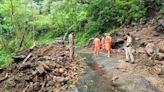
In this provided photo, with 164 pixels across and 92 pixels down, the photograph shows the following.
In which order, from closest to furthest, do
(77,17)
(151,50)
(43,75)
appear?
(43,75), (151,50), (77,17)

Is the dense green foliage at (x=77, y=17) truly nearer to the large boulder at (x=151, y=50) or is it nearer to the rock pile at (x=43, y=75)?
the large boulder at (x=151, y=50)

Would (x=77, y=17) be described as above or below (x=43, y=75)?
below

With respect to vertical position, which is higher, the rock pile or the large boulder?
the large boulder

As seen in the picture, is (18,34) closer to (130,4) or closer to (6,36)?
(6,36)

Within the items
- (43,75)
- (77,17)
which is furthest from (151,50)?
(77,17)

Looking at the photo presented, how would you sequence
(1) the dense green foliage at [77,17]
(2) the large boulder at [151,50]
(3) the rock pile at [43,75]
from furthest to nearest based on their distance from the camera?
(1) the dense green foliage at [77,17], (2) the large boulder at [151,50], (3) the rock pile at [43,75]

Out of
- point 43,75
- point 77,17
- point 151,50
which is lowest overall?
point 77,17

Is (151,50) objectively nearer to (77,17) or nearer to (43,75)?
(43,75)

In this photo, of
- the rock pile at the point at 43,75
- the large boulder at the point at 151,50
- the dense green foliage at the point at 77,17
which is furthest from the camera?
Result: the dense green foliage at the point at 77,17

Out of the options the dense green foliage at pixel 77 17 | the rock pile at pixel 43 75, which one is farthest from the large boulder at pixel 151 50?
the dense green foliage at pixel 77 17

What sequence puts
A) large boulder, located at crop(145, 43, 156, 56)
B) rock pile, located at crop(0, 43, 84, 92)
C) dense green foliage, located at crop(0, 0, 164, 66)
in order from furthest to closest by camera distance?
dense green foliage, located at crop(0, 0, 164, 66) < large boulder, located at crop(145, 43, 156, 56) < rock pile, located at crop(0, 43, 84, 92)

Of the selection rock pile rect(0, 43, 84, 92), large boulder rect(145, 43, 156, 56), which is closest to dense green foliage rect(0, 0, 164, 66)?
large boulder rect(145, 43, 156, 56)

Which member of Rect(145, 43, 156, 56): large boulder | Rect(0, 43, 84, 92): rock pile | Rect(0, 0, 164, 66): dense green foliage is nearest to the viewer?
Rect(0, 43, 84, 92): rock pile

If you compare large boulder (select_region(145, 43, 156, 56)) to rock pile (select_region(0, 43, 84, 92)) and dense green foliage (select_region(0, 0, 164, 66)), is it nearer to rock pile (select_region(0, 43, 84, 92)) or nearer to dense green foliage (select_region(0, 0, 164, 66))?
rock pile (select_region(0, 43, 84, 92))
